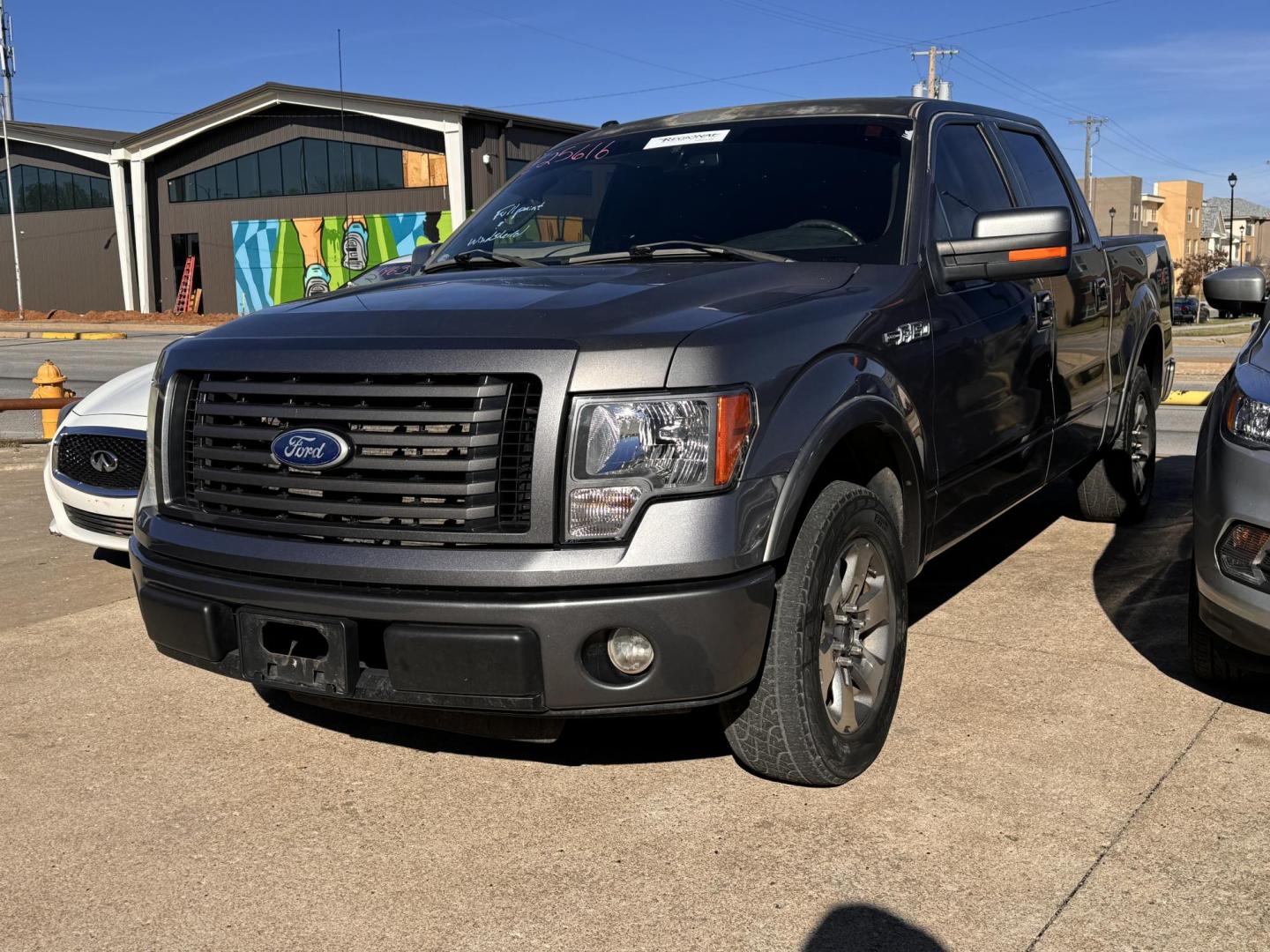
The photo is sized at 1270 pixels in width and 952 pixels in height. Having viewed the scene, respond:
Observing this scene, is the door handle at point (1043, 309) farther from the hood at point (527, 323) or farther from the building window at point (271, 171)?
the building window at point (271, 171)

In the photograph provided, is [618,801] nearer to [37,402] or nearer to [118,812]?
[118,812]

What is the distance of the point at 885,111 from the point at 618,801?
255cm

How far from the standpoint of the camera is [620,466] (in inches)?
111

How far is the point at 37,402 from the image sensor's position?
29.0ft

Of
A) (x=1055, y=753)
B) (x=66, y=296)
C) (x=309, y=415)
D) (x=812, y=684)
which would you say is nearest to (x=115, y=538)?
(x=309, y=415)

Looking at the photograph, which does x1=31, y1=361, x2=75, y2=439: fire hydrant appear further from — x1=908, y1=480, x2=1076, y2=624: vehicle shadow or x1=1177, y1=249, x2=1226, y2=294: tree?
x1=1177, y1=249, x2=1226, y2=294: tree

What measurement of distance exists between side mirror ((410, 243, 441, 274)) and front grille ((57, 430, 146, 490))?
1424 millimetres

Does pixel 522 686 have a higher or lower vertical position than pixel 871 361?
lower

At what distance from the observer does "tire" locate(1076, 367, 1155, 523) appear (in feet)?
20.4

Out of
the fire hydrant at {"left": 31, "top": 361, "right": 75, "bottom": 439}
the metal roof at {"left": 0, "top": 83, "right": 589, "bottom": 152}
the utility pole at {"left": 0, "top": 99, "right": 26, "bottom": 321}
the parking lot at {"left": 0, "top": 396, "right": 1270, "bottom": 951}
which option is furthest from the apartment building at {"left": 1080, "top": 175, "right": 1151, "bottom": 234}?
the parking lot at {"left": 0, "top": 396, "right": 1270, "bottom": 951}

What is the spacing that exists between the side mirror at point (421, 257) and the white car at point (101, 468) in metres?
1.37

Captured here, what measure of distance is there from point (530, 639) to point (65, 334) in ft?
116

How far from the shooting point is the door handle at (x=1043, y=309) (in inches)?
186

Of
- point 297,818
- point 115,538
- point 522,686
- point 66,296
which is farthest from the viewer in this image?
point 66,296
